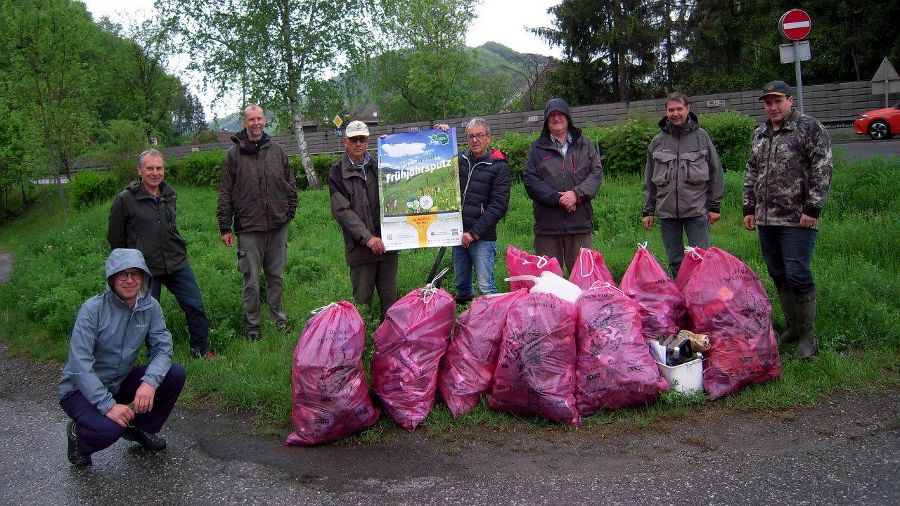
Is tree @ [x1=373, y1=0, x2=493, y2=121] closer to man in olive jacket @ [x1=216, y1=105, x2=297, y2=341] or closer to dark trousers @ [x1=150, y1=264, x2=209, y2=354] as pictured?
man in olive jacket @ [x1=216, y1=105, x2=297, y2=341]

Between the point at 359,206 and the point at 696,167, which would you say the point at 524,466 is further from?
the point at 696,167

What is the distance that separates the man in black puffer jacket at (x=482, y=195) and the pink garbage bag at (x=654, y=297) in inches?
47.6

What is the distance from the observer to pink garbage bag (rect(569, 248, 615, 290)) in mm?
5164

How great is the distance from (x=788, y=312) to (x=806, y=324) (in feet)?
0.91

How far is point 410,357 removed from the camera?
4.59 m

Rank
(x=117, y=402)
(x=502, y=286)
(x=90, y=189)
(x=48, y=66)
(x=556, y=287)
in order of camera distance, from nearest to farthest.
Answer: (x=117, y=402) < (x=556, y=287) < (x=502, y=286) < (x=48, y=66) < (x=90, y=189)

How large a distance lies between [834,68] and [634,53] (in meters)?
8.24

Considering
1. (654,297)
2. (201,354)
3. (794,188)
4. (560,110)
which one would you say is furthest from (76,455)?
(794,188)

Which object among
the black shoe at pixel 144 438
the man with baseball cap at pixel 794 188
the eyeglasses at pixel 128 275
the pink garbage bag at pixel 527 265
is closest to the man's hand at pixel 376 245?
the pink garbage bag at pixel 527 265

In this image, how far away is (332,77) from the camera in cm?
1986

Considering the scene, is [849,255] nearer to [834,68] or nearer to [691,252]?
[691,252]

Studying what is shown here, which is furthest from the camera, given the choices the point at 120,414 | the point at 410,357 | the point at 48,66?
the point at 48,66

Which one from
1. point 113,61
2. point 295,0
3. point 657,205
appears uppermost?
point 113,61

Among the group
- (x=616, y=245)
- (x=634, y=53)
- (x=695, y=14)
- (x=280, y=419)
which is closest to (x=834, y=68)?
(x=695, y=14)
